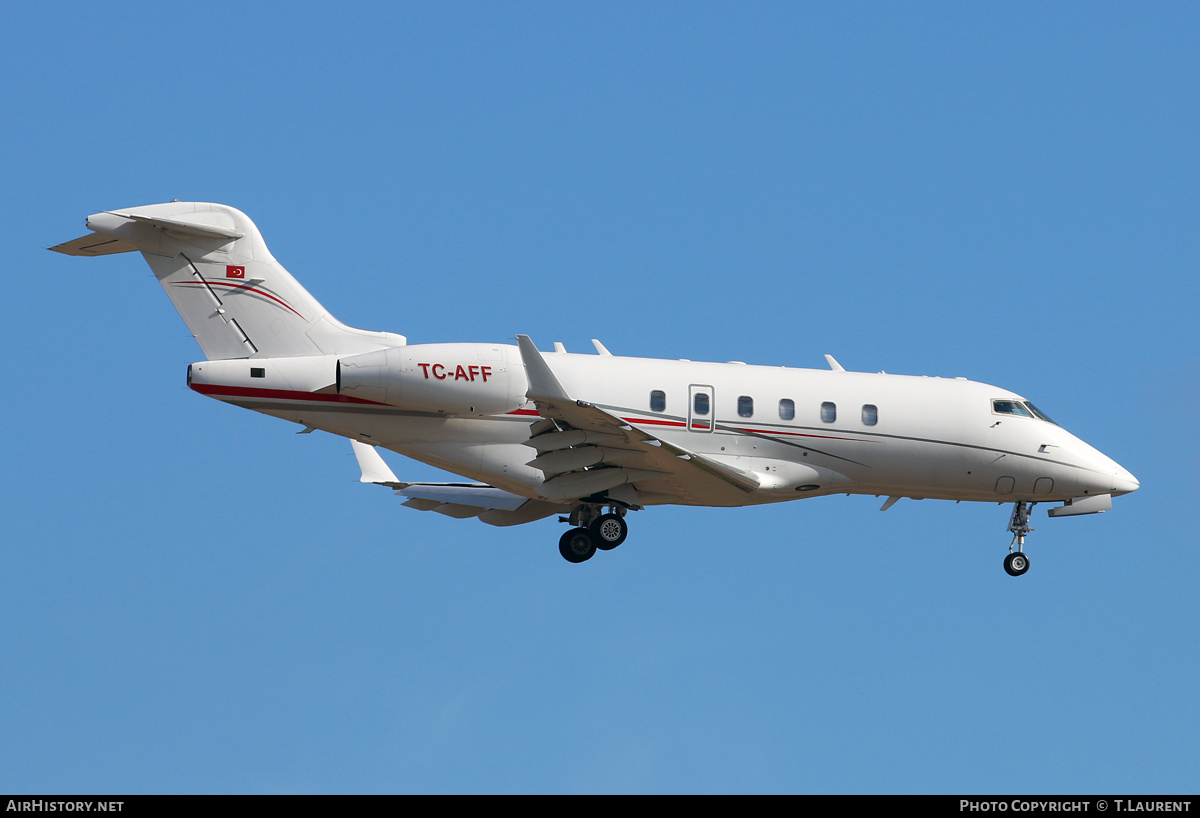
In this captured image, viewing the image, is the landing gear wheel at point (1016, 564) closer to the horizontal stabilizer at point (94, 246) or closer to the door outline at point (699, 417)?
the door outline at point (699, 417)

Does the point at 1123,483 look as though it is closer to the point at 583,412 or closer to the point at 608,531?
the point at 608,531

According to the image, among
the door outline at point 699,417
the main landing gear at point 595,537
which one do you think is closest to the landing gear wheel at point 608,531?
the main landing gear at point 595,537

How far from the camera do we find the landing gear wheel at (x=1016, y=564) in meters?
26.1

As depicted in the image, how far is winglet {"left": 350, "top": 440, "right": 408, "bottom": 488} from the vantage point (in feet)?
88.2

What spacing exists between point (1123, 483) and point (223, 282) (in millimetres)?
16952

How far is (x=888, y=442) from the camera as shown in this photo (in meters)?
24.7

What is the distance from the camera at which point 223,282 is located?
24.1m

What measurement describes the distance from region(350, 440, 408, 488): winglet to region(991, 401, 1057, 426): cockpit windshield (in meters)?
11.5

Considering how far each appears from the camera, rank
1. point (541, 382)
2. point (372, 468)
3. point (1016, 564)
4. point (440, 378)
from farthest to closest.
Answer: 1. point (372, 468)
2. point (1016, 564)
3. point (440, 378)
4. point (541, 382)

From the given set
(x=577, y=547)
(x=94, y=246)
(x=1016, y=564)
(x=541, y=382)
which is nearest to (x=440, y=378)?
(x=541, y=382)

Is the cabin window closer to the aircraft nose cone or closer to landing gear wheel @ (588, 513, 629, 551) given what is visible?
the aircraft nose cone

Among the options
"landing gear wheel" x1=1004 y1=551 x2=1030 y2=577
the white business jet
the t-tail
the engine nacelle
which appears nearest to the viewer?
the engine nacelle

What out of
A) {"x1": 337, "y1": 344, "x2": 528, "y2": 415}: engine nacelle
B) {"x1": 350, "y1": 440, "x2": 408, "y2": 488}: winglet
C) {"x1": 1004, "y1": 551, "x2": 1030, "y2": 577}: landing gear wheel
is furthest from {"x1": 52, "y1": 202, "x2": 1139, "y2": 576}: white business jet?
{"x1": 350, "y1": 440, "x2": 408, "y2": 488}: winglet

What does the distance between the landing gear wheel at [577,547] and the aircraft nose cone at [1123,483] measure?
9.98 meters
